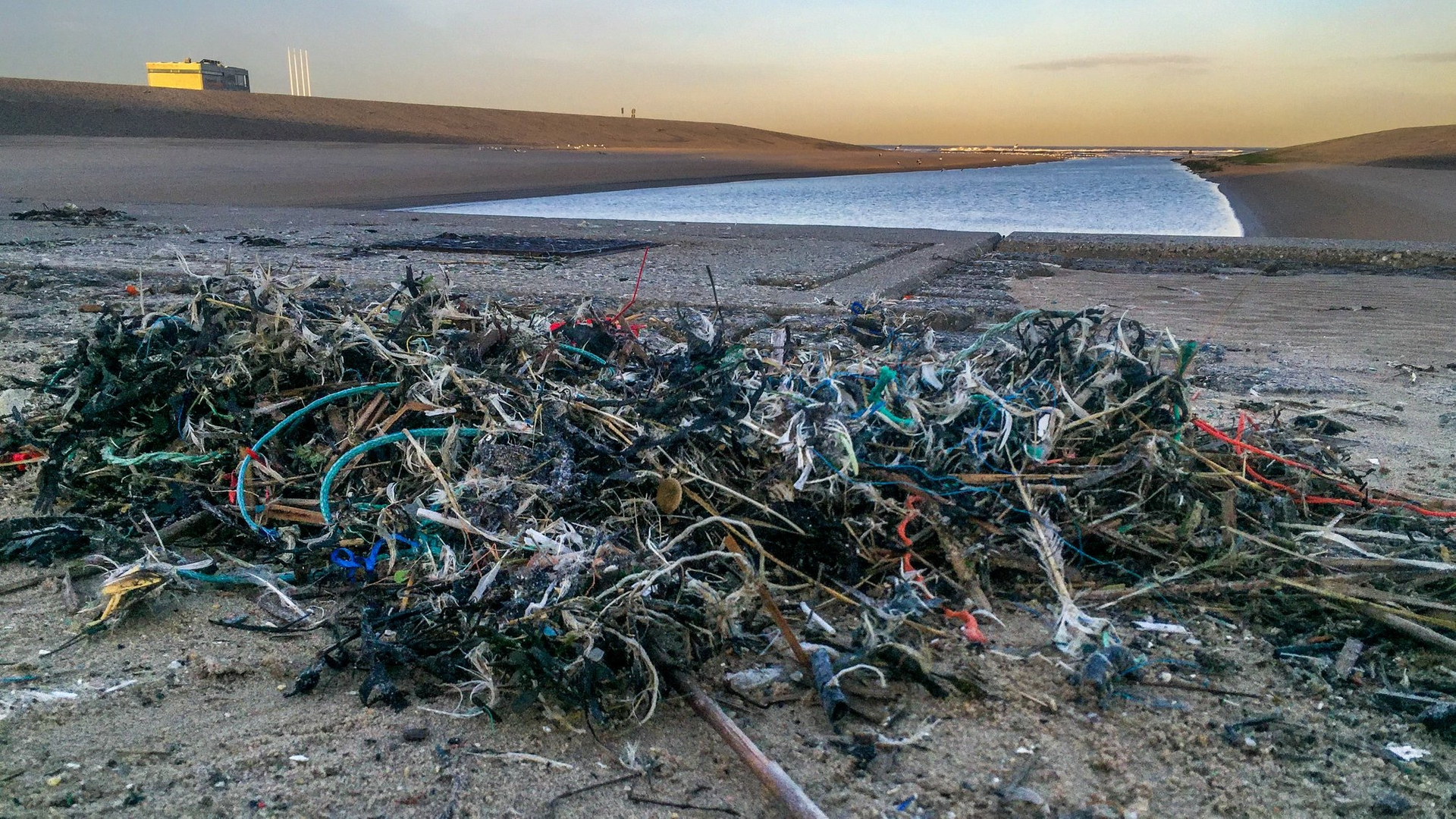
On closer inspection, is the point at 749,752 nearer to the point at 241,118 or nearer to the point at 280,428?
the point at 280,428

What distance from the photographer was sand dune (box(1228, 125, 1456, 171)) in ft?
116

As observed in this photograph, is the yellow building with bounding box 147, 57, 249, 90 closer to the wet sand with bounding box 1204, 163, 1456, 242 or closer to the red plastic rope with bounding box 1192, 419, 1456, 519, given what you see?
the wet sand with bounding box 1204, 163, 1456, 242

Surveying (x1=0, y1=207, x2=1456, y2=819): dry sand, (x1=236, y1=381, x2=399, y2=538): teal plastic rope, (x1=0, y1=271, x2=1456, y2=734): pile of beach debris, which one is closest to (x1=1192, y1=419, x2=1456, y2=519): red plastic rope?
(x1=0, y1=271, x2=1456, y2=734): pile of beach debris

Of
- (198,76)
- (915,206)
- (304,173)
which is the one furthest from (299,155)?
(198,76)

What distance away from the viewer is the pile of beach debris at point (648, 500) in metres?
1.72

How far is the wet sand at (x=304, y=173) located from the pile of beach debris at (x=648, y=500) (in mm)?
12552

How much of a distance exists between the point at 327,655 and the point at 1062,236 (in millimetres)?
8978

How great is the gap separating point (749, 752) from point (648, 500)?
2.42 ft

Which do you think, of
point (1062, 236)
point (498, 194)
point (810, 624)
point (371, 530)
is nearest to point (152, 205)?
point (498, 194)

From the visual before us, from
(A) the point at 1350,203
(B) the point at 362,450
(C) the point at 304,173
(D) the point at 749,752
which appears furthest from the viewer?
(C) the point at 304,173

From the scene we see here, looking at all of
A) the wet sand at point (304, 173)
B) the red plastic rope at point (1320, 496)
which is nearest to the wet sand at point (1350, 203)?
the red plastic rope at point (1320, 496)

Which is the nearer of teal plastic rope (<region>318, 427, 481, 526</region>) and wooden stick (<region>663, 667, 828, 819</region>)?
wooden stick (<region>663, 667, 828, 819</region>)

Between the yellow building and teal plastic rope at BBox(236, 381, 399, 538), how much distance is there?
64.2m

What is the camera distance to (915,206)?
859 inches
